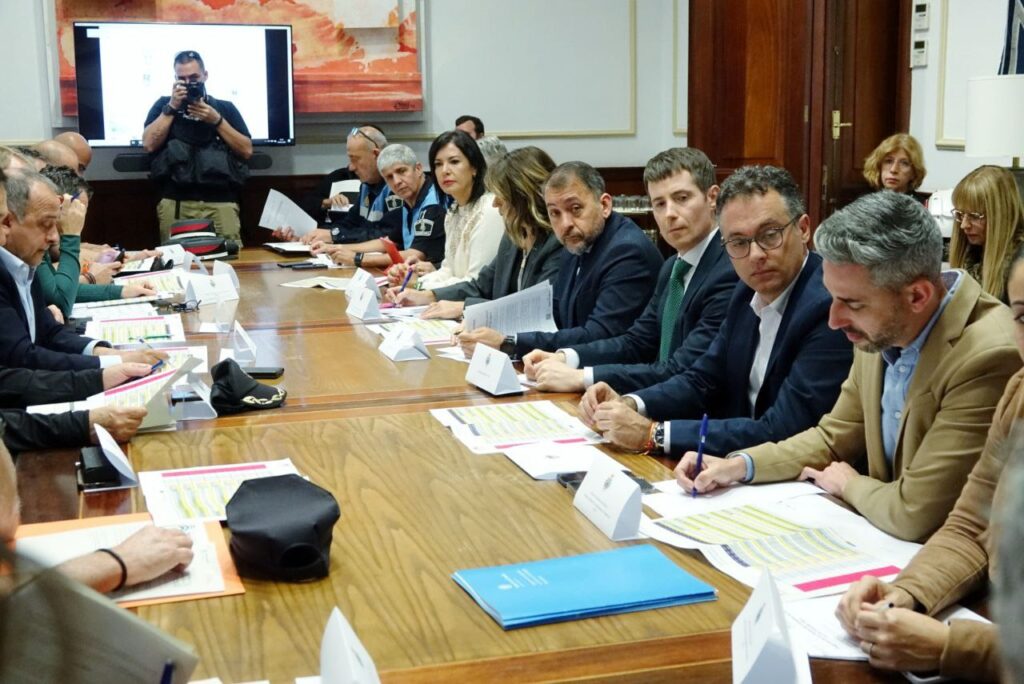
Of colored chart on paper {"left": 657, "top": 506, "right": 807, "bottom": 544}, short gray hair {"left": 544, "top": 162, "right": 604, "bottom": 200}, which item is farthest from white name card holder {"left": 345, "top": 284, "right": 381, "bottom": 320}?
colored chart on paper {"left": 657, "top": 506, "right": 807, "bottom": 544}

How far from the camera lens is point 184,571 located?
182 cm

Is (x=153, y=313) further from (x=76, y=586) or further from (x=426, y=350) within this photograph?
(x=76, y=586)

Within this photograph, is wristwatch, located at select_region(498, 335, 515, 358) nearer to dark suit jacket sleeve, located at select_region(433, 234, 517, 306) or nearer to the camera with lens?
dark suit jacket sleeve, located at select_region(433, 234, 517, 306)

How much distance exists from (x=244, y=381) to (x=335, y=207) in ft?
15.7

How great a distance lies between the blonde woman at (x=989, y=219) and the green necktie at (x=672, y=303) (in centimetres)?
169

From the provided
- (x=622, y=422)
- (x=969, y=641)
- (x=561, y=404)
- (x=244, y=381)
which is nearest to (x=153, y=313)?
(x=244, y=381)

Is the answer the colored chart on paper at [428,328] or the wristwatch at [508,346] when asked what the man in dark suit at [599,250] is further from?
the colored chart on paper at [428,328]

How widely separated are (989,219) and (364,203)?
12.1 ft

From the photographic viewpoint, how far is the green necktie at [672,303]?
3.48 m

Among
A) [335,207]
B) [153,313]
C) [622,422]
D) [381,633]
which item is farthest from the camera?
[335,207]

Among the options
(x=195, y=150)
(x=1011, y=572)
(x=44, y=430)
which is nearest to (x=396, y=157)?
(x=195, y=150)

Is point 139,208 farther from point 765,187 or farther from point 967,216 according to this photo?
point 765,187

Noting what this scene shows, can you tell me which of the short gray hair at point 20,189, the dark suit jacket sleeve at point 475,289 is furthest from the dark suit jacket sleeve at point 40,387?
the dark suit jacket sleeve at point 475,289

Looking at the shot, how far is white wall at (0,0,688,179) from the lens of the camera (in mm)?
8430
